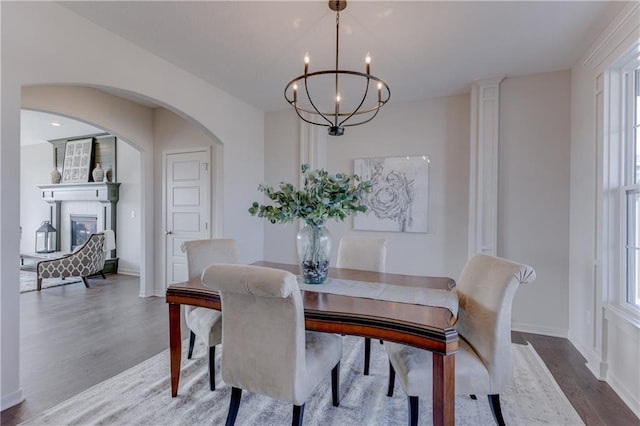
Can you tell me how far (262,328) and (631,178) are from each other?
9.10 feet

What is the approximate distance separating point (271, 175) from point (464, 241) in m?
2.68

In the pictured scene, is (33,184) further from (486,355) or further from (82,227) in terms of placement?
(486,355)

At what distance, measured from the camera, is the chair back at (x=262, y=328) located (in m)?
1.41

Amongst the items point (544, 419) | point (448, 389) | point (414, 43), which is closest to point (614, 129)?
point (414, 43)

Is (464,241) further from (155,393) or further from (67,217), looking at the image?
(67,217)

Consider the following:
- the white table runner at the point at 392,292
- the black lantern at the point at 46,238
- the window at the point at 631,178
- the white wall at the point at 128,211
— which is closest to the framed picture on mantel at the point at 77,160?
the white wall at the point at 128,211

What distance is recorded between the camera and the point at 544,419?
1885 millimetres

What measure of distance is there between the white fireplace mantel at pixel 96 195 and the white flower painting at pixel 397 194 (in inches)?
190

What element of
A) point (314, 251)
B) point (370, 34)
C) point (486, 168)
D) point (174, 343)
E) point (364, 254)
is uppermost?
point (370, 34)

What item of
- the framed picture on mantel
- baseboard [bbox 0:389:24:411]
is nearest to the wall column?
baseboard [bbox 0:389:24:411]

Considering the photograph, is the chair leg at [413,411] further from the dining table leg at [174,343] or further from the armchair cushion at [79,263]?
the armchair cushion at [79,263]

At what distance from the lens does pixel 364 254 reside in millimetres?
2723

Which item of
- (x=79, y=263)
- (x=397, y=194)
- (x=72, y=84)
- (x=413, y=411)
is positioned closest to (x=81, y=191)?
(x=79, y=263)

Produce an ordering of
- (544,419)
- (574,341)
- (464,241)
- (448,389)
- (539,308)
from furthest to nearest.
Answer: (464,241)
(539,308)
(574,341)
(544,419)
(448,389)
